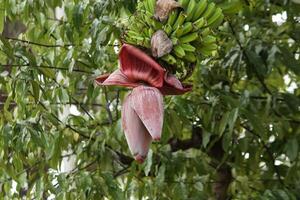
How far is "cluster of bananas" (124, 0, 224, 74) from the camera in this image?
57 cm

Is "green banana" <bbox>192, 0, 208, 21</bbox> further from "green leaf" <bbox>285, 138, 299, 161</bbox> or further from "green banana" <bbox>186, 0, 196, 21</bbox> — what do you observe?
"green leaf" <bbox>285, 138, 299, 161</bbox>

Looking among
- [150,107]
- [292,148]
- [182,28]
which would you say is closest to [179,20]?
[182,28]

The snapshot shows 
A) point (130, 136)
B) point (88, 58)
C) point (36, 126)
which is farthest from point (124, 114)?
point (88, 58)

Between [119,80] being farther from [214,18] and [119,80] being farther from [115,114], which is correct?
[115,114]

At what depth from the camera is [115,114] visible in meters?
1.45

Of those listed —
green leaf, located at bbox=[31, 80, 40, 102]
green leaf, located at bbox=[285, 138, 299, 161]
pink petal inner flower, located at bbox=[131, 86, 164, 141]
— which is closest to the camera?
pink petal inner flower, located at bbox=[131, 86, 164, 141]

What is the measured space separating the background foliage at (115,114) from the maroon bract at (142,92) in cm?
46

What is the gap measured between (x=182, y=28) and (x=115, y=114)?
0.89 metres

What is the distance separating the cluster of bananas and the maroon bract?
1.1 inches

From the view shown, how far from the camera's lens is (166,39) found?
560 millimetres

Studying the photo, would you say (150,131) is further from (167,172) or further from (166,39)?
(167,172)

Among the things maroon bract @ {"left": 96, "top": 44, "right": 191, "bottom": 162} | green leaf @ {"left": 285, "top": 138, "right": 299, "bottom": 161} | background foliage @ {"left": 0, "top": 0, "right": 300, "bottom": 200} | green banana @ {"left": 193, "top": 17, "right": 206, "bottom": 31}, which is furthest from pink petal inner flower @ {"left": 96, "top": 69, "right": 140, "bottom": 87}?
green leaf @ {"left": 285, "top": 138, "right": 299, "bottom": 161}

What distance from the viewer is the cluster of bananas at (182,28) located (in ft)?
1.86

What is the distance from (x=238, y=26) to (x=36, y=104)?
615 mm
